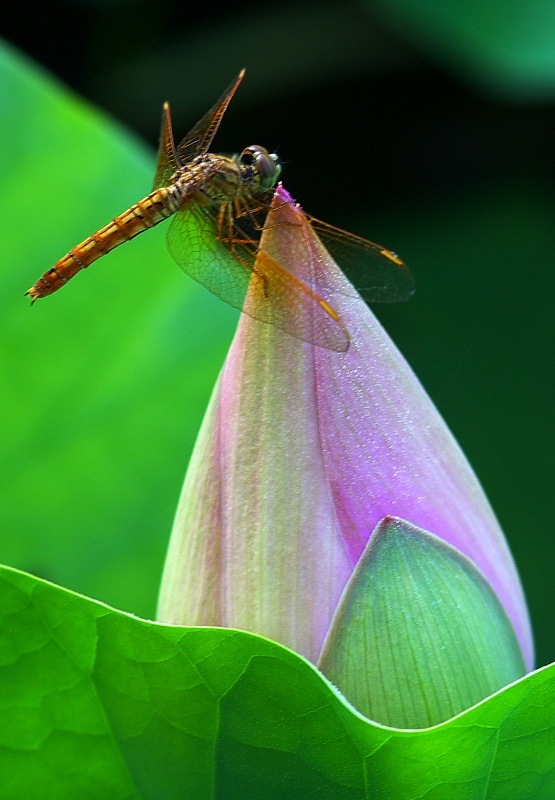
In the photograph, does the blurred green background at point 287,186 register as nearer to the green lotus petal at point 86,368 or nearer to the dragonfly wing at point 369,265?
the green lotus petal at point 86,368

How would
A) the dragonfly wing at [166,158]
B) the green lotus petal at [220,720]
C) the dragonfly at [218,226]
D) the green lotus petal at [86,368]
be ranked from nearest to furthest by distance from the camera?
the green lotus petal at [220,720] < the dragonfly at [218,226] < the dragonfly wing at [166,158] < the green lotus petal at [86,368]

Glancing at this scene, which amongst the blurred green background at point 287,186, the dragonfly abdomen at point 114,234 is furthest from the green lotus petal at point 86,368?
the dragonfly abdomen at point 114,234

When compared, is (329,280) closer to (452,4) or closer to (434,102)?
(452,4)

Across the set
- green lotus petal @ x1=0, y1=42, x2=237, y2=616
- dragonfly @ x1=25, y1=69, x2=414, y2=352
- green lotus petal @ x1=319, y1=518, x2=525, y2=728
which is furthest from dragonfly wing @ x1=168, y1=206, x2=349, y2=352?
green lotus petal @ x1=0, y1=42, x2=237, y2=616

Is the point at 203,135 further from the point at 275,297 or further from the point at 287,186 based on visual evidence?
the point at 287,186

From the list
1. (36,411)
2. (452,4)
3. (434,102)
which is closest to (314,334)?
(36,411)

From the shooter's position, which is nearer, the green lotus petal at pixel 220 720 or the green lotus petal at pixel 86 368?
the green lotus petal at pixel 220 720
